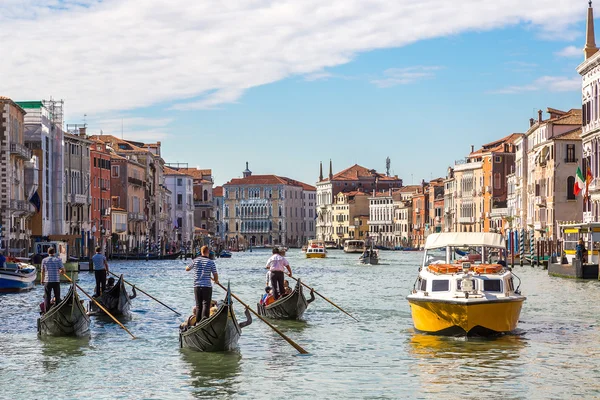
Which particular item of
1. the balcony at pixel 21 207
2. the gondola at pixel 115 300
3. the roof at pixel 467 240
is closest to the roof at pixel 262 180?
the balcony at pixel 21 207

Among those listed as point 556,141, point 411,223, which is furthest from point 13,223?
point 411,223

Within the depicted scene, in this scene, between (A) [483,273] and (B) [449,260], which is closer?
(A) [483,273]

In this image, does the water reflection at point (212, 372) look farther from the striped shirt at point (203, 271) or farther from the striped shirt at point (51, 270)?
the striped shirt at point (51, 270)

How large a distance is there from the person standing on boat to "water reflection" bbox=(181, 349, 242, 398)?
6401 mm

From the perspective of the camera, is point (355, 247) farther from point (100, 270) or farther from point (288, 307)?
point (288, 307)

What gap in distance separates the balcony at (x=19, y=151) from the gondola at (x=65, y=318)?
104 ft

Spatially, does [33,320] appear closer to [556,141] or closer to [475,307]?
[475,307]

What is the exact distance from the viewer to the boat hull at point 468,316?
59.7 ft

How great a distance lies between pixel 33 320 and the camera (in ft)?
77.5

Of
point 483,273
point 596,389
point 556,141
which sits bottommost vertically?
point 596,389

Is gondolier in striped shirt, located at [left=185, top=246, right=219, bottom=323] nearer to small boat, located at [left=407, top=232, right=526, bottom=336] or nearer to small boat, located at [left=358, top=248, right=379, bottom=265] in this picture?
small boat, located at [left=407, top=232, right=526, bottom=336]

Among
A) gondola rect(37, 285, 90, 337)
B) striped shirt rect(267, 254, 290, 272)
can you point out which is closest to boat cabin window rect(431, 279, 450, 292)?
striped shirt rect(267, 254, 290, 272)

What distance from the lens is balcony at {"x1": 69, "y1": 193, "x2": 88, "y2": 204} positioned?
67150mm

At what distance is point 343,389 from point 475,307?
4492 millimetres
